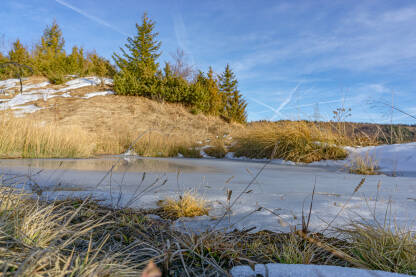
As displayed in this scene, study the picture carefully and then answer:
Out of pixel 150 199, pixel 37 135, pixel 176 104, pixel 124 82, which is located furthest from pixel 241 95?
pixel 150 199

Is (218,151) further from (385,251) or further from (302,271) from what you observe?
(302,271)

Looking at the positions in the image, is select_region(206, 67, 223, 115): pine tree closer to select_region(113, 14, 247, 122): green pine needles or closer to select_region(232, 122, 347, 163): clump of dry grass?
select_region(113, 14, 247, 122): green pine needles

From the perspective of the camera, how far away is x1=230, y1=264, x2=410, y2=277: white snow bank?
2.15 ft

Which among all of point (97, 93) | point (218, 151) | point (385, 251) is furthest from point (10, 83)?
point (385, 251)

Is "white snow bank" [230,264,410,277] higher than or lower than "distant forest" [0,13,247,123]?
lower

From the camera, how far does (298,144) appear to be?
5.39 meters

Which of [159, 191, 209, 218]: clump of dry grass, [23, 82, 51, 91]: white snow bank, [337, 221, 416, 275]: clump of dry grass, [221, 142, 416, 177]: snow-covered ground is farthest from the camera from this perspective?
[23, 82, 51, 91]: white snow bank

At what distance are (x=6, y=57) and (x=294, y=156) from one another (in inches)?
853

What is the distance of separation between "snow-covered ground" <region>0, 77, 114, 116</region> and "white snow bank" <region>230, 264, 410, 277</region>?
1340 centimetres

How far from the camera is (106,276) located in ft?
2.05

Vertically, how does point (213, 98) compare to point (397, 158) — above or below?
above

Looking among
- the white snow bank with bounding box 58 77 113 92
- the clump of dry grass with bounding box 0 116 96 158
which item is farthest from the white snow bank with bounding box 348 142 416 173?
the white snow bank with bounding box 58 77 113 92

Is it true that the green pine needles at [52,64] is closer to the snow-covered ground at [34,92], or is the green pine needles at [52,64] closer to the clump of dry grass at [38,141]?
the snow-covered ground at [34,92]

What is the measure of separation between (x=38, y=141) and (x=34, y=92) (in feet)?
32.0
